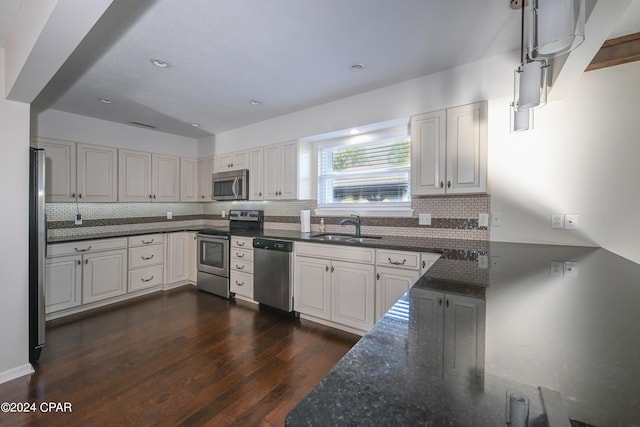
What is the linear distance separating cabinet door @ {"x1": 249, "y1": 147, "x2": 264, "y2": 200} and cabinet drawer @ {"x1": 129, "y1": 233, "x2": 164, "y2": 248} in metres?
1.46

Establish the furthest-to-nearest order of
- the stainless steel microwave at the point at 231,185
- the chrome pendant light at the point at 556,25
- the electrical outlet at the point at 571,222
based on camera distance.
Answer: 1. the stainless steel microwave at the point at 231,185
2. the electrical outlet at the point at 571,222
3. the chrome pendant light at the point at 556,25

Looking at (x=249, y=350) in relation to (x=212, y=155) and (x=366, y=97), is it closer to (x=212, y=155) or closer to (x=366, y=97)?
(x=366, y=97)

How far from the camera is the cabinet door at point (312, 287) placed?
9.29 ft

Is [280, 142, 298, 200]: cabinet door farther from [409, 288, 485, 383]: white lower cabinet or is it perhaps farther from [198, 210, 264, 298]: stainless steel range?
[409, 288, 485, 383]: white lower cabinet

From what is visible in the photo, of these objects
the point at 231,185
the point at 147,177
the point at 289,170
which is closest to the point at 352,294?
the point at 289,170

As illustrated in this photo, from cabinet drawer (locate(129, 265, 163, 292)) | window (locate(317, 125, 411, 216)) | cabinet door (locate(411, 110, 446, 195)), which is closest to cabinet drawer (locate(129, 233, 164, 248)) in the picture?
cabinet drawer (locate(129, 265, 163, 292))

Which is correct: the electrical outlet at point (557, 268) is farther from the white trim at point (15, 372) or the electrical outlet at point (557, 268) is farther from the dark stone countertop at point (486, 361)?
the white trim at point (15, 372)

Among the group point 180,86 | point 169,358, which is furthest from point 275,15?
point 169,358

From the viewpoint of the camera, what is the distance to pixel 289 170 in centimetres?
360

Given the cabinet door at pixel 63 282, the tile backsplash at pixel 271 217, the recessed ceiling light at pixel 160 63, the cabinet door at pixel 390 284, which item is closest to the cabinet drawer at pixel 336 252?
the cabinet door at pixel 390 284

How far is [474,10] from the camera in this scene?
5.65 feet

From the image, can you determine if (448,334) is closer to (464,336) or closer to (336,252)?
(464,336)

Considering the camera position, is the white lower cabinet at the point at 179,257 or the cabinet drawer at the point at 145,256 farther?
the white lower cabinet at the point at 179,257

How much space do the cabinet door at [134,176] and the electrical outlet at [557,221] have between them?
493 centimetres
